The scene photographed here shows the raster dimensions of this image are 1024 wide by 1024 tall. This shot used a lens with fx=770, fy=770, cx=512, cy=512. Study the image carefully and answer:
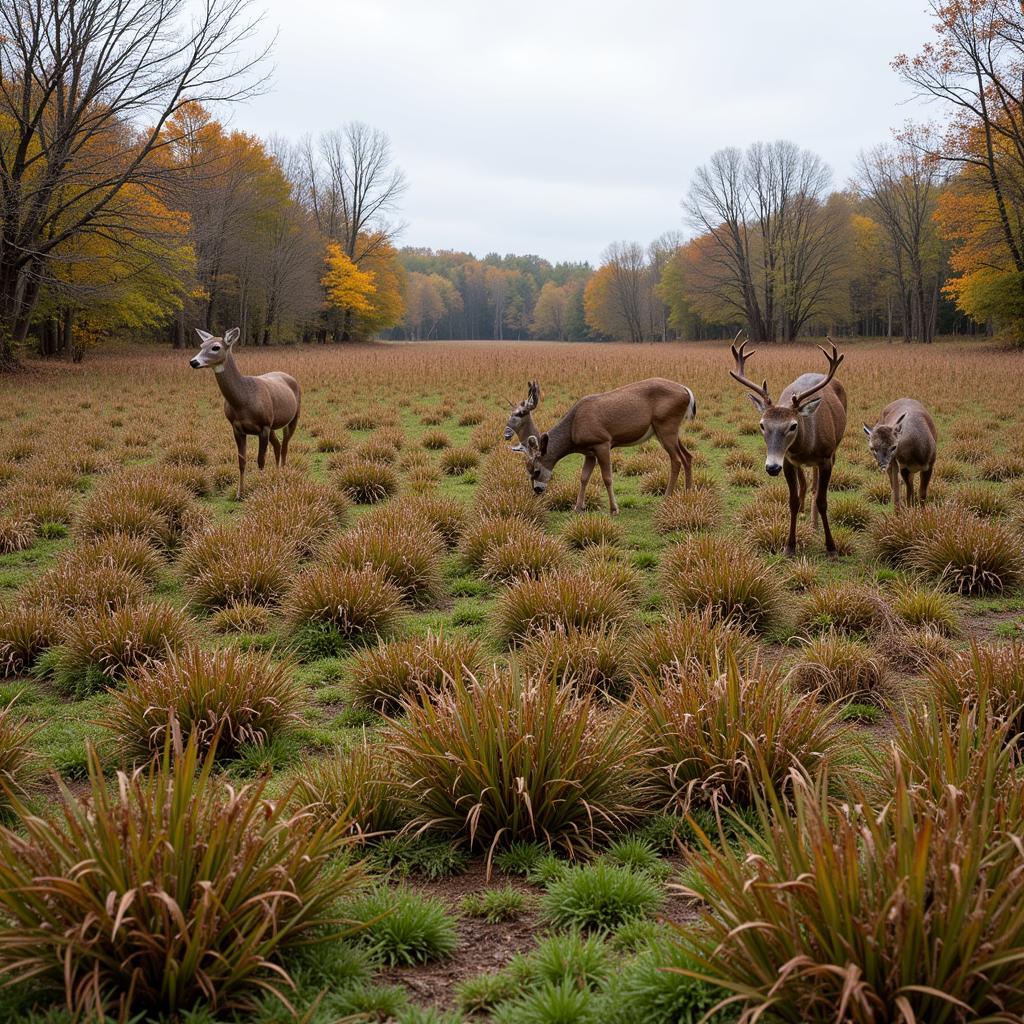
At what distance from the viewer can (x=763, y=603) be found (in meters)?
5.83

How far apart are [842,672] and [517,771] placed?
7.74 ft

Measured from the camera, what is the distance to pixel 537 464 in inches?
373

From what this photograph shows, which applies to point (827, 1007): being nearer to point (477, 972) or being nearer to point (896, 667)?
point (477, 972)

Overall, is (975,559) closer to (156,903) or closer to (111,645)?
(156,903)

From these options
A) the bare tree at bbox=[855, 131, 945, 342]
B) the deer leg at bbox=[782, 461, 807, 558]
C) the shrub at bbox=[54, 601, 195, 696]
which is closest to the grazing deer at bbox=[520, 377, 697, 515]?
the deer leg at bbox=[782, 461, 807, 558]

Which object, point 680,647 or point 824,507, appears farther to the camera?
point 824,507

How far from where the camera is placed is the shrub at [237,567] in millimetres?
6344

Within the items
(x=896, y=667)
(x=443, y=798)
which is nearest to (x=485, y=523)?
(x=896, y=667)

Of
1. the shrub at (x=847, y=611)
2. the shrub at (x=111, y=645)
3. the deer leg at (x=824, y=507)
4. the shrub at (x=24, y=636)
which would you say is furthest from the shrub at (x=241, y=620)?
the deer leg at (x=824, y=507)

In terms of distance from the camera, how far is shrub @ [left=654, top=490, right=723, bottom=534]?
842 cm

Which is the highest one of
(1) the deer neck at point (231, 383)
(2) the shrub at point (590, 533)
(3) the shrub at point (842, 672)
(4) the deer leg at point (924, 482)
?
(1) the deer neck at point (231, 383)

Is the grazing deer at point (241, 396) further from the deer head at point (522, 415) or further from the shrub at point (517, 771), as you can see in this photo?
the shrub at point (517, 771)

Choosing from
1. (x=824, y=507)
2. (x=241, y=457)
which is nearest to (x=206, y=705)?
(x=824, y=507)

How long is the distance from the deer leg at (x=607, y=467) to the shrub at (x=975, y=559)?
354cm
